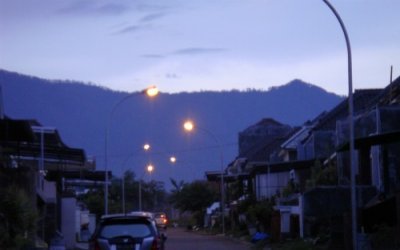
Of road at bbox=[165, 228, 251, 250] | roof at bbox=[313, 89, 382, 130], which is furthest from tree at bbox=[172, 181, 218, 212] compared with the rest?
road at bbox=[165, 228, 251, 250]

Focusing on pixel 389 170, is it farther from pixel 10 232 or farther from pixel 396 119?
pixel 10 232

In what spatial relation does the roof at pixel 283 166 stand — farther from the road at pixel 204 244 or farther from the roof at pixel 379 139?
the roof at pixel 379 139

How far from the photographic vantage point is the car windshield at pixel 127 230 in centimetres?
2239

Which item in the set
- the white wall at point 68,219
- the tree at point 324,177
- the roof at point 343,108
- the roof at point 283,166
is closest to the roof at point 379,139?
the tree at point 324,177

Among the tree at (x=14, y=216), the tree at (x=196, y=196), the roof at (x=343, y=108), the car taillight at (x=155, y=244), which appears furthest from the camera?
the tree at (x=196, y=196)

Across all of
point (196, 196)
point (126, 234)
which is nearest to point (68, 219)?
point (126, 234)

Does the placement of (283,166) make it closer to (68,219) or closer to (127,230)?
(68,219)

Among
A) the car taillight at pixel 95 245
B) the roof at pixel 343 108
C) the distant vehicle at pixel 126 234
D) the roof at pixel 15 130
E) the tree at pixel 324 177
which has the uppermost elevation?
the roof at pixel 343 108

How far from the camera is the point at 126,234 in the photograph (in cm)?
2236

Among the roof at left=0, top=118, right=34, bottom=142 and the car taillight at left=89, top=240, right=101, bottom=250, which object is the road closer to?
the roof at left=0, top=118, right=34, bottom=142

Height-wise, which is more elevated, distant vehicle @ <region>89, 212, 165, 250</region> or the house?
the house

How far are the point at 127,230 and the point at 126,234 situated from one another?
0.18m

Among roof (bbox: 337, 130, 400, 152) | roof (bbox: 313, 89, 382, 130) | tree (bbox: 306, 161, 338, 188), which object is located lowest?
tree (bbox: 306, 161, 338, 188)

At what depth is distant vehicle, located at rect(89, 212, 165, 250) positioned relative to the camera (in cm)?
2216
